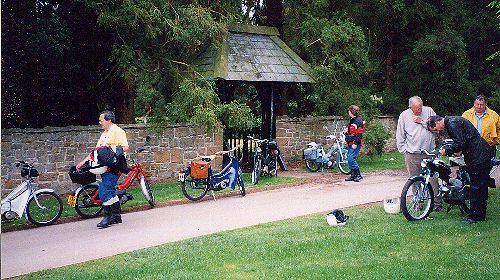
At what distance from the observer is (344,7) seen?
19469 millimetres

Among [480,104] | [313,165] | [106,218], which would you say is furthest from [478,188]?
[313,165]

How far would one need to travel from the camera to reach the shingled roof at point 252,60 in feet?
48.8

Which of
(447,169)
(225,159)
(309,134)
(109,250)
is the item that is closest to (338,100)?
(309,134)

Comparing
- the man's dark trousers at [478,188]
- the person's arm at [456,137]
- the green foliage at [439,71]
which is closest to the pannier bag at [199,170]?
the person's arm at [456,137]

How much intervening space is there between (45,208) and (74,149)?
3.24 m

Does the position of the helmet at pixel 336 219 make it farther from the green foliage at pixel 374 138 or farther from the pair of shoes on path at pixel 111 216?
the green foliage at pixel 374 138

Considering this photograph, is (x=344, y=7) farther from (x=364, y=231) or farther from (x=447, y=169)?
(x=364, y=231)

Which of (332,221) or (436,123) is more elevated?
(436,123)

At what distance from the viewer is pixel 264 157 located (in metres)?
14.6

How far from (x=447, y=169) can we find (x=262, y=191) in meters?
5.00

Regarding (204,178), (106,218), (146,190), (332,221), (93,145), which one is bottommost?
(106,218)

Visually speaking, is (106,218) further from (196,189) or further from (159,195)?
(159,195)

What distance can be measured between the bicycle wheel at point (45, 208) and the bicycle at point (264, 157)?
17.6 feet

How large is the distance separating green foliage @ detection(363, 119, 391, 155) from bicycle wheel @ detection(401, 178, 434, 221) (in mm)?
8861
